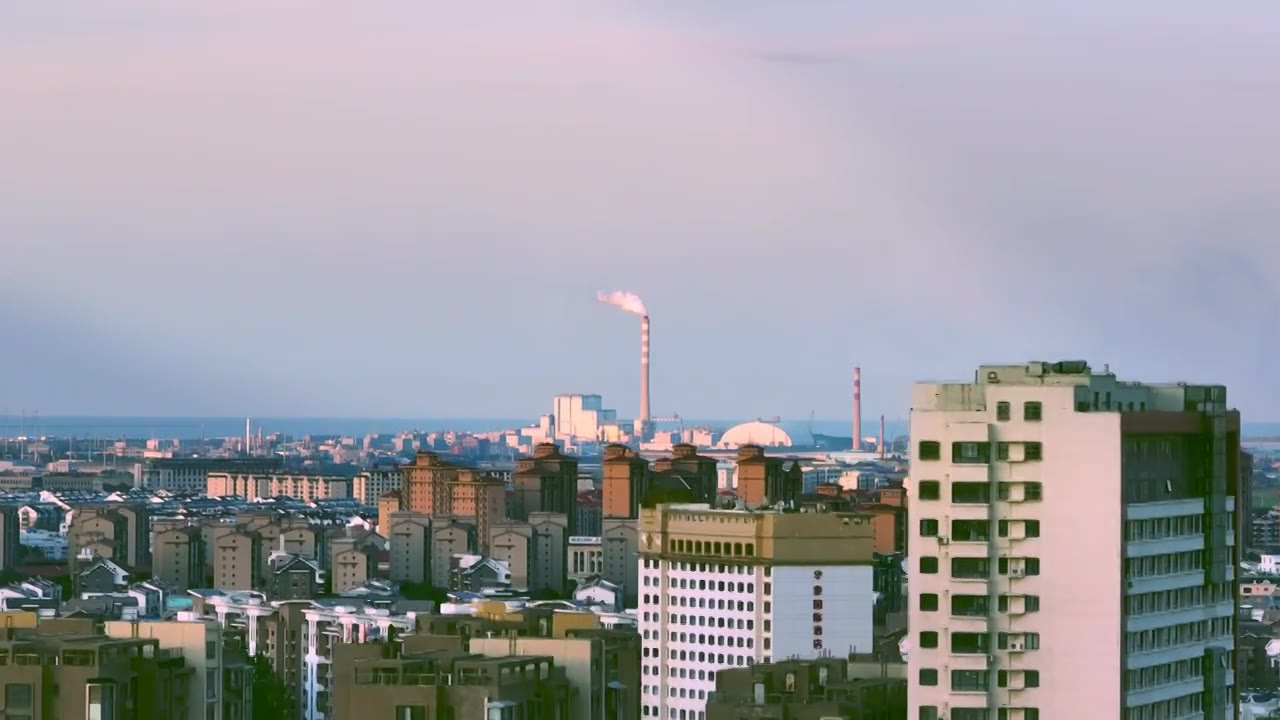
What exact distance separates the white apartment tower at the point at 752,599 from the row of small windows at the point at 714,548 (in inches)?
0.4

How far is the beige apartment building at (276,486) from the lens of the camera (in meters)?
107

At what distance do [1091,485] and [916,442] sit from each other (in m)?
0.95

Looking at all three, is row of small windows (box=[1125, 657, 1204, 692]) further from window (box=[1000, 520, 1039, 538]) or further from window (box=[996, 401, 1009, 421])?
window (box=[996, 401, 1009, 421])

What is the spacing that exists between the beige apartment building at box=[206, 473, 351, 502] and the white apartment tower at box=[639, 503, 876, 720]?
7396 centimetres

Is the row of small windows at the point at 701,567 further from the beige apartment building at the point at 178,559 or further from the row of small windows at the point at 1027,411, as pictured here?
the beige apartment building at the point at 178,559

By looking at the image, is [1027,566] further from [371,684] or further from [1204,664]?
[371,684]

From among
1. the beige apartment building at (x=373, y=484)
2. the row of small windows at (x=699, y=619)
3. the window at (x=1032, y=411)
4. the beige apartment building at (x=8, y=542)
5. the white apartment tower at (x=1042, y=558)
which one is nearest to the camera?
the white apartment tower at (x=1042, y=558)

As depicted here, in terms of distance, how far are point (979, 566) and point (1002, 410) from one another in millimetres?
807

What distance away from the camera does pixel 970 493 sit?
53.8ft

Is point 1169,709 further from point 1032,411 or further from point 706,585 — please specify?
point 706,585

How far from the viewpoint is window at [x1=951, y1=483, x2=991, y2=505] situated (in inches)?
645

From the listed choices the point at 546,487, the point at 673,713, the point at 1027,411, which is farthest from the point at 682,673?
the point at 546,487

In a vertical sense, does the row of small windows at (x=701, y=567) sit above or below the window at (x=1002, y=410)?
below

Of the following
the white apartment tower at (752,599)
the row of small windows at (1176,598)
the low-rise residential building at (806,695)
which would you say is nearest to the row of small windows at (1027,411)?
the row of small windows at (1176,598)
